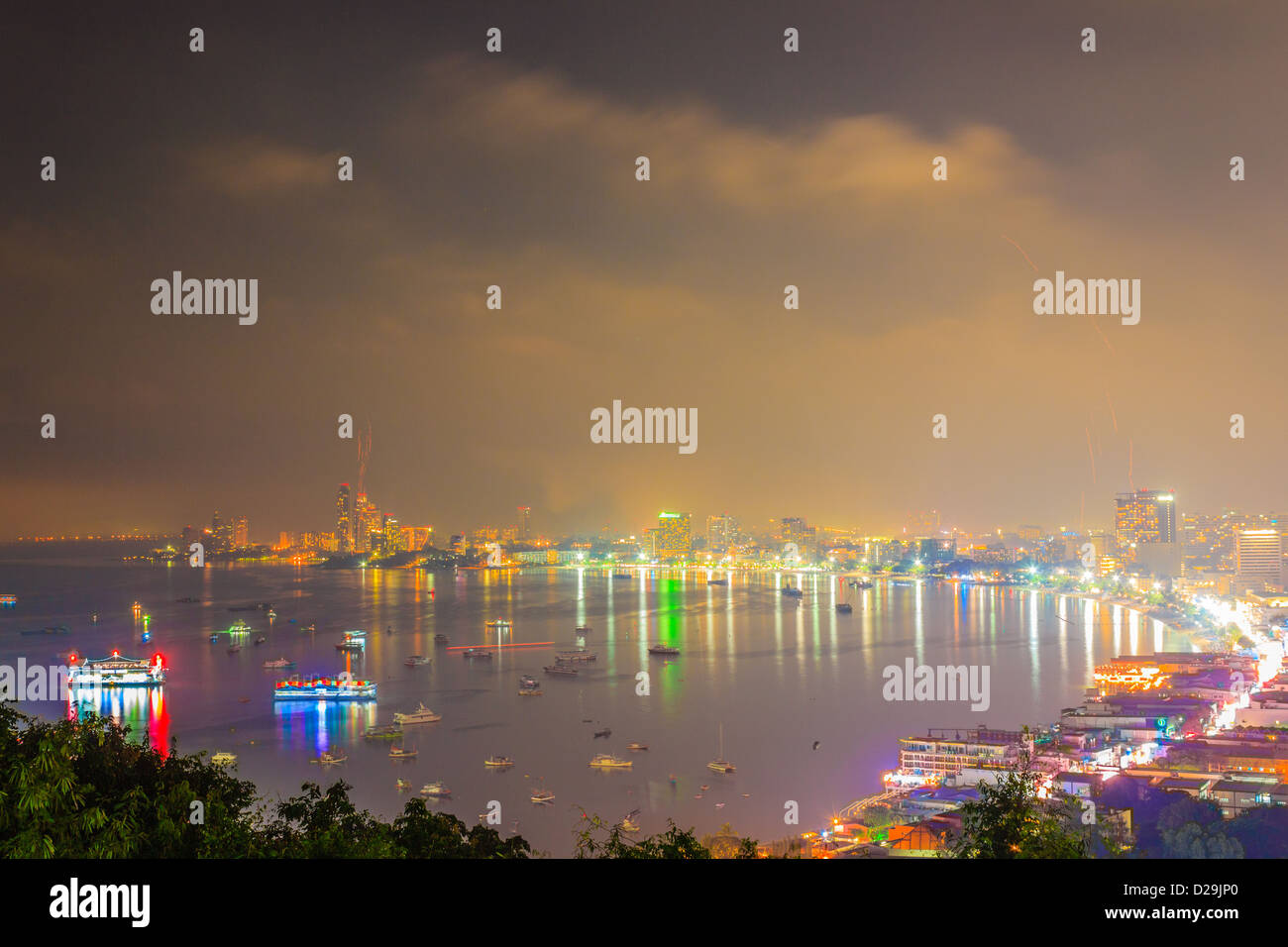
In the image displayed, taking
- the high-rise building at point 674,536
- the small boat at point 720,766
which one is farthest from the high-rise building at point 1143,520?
the small boat at point 720,766

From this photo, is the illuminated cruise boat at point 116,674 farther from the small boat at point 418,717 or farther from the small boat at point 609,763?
the small boat at point 609,763

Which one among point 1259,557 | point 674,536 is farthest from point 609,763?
point 674,536

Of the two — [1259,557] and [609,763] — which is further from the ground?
[1259,557]

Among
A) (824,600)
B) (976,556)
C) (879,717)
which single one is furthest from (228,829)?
(976,556)

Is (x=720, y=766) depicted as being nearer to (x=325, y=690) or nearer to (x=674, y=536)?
(x=325, y=690)

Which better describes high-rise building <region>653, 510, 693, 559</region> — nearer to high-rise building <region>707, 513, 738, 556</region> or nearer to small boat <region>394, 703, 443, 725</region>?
high-rise building <region>707, 513, 738, 556</region>

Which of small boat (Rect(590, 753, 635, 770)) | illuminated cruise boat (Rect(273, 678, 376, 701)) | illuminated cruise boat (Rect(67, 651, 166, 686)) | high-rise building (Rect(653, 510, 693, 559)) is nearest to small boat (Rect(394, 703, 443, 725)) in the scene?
illuminated cruise boat (Rect(273, 678, 376, 701))
